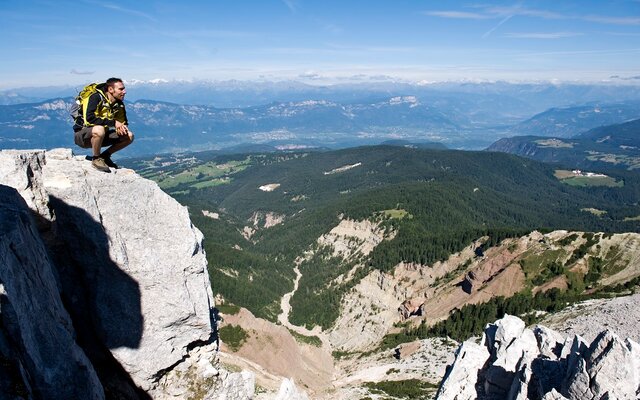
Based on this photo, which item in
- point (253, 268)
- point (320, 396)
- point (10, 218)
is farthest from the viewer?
point (253, 268)

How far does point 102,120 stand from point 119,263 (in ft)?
21.7

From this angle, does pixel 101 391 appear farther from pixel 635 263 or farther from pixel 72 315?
pixel 635 263

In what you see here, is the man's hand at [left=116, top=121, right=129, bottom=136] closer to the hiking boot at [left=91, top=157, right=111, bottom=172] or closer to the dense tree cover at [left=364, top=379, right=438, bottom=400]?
the hiking boot at [left=91, top=157, right=111, bottom=172]

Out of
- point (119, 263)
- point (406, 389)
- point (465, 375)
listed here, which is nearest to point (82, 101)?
point (119, 263)

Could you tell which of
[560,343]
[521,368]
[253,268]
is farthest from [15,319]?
[253,268]

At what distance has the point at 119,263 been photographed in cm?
1911

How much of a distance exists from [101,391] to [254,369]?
142 ft

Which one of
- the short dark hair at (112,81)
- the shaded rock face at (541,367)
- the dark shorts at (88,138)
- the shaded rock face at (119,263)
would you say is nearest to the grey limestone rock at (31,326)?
the shaded rock face at (119,263)

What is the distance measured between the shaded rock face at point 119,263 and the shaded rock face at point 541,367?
21404mm

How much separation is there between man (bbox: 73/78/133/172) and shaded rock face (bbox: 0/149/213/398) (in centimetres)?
108

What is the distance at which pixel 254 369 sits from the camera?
188 ft

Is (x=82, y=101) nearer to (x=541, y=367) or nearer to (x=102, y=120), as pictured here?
(x=102, y=120)

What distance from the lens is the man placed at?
1919cm

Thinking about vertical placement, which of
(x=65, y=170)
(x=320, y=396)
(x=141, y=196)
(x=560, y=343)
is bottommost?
(x=320, y=396)
